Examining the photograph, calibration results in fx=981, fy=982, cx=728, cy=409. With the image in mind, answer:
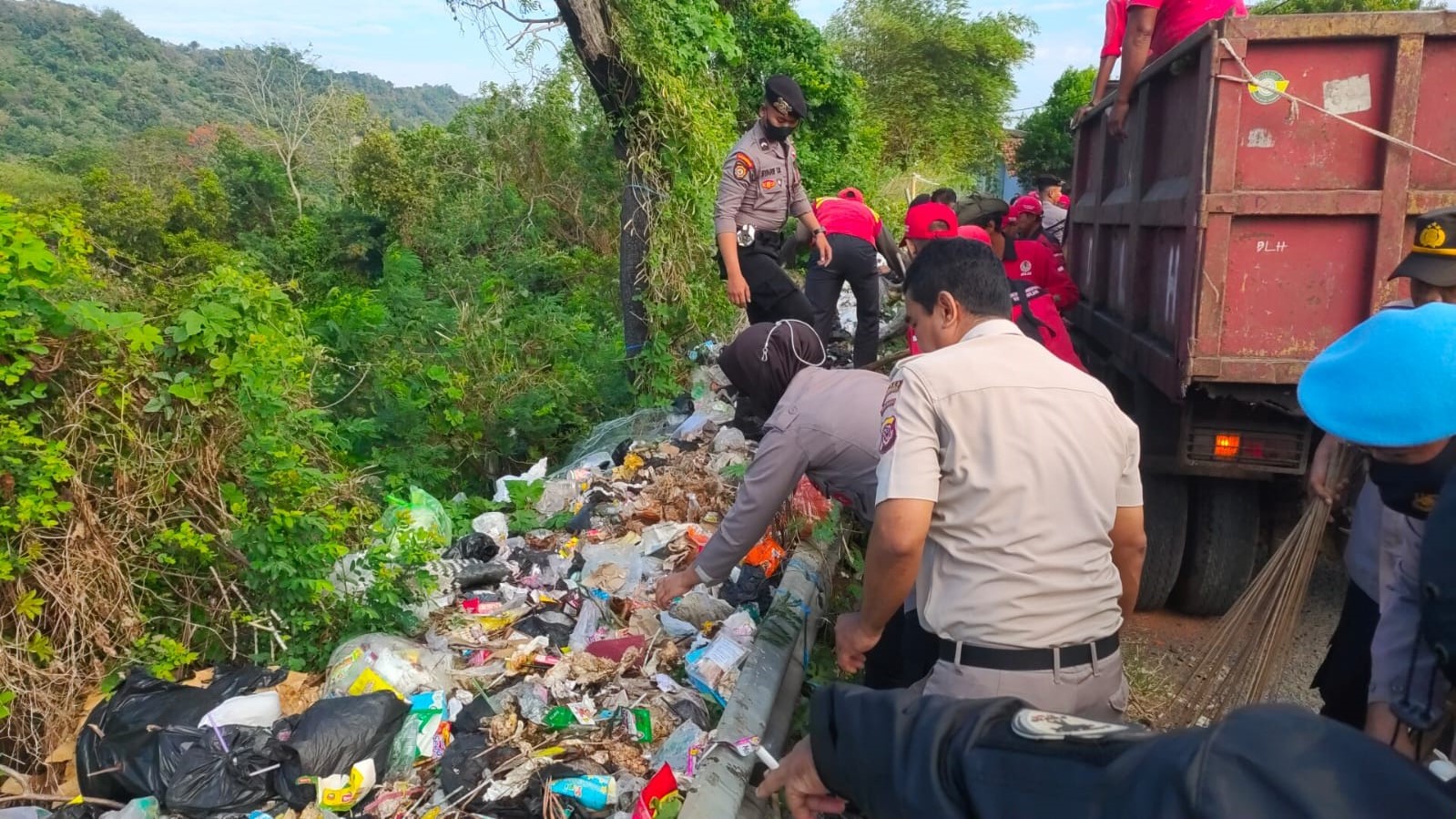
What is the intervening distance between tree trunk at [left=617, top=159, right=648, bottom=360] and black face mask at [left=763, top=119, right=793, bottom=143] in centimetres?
157

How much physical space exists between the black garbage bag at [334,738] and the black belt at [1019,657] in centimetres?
184

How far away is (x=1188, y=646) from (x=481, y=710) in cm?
326

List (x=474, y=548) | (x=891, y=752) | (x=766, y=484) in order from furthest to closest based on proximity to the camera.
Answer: (x=474, y=548) → (x=766, y=484) → (x=891, y=752)

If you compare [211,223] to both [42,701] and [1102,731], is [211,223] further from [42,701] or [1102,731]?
[1102,731]

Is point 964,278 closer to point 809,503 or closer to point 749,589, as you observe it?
point 749,589

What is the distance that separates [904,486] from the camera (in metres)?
2.21

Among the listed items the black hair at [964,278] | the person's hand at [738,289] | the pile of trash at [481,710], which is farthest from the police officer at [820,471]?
the person's hand at [738,289]

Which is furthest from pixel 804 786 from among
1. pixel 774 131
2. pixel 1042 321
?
pixel 774 131

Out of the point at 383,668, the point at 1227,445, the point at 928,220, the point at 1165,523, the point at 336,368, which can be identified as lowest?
the point at 383,668

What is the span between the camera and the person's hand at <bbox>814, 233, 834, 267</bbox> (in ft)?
20.4

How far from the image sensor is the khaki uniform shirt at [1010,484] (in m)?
2.22

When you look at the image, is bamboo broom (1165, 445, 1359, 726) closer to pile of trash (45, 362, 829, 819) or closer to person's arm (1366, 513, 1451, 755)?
person's arm (1366, 513, 1451, 755)

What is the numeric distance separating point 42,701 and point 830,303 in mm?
4807

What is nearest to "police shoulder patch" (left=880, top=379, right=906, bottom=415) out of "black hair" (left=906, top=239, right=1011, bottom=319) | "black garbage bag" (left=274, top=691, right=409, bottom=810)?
"black hair" (left=906, top=239, right=1011, bottom=319)
